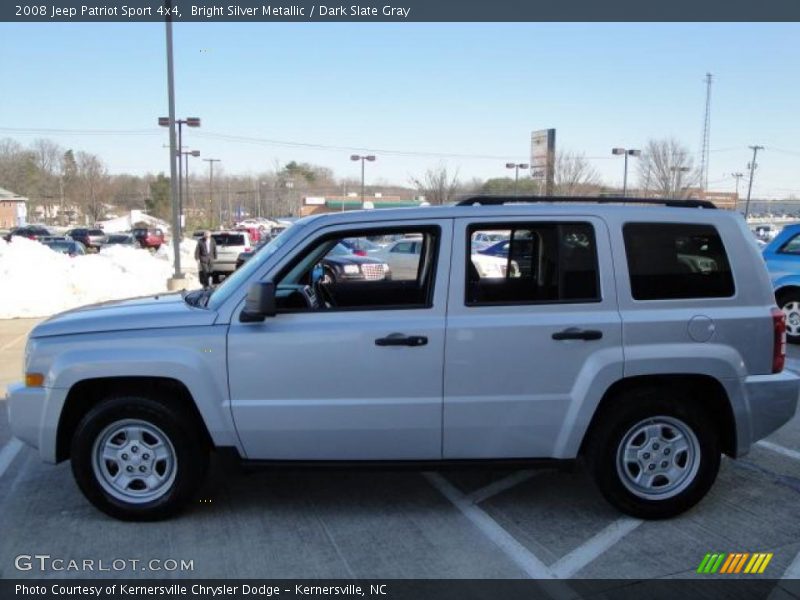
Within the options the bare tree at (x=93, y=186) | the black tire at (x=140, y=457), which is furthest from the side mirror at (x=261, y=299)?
the bare tree at (x=93, y=186)

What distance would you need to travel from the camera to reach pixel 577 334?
3.89 metres

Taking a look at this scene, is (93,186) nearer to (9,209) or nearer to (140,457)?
(9,209)

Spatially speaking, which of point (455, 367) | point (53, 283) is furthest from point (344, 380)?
point (53, 283)

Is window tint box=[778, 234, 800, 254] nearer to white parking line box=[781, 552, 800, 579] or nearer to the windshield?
white parking line box=[781, 552, 800, 579]

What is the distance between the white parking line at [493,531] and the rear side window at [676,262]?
1.59 m

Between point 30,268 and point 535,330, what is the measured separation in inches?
546

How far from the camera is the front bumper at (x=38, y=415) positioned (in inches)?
156

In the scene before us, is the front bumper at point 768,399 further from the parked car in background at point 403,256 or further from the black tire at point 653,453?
the parked car in background at point 403,256

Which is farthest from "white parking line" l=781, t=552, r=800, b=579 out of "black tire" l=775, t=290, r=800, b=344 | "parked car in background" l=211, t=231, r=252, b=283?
"parked car in background" l=211, t=231, r=252, b=283

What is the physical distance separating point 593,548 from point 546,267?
166 centimetres

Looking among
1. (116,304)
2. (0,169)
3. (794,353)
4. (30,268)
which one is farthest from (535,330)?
(0,169)

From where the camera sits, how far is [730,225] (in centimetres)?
416
